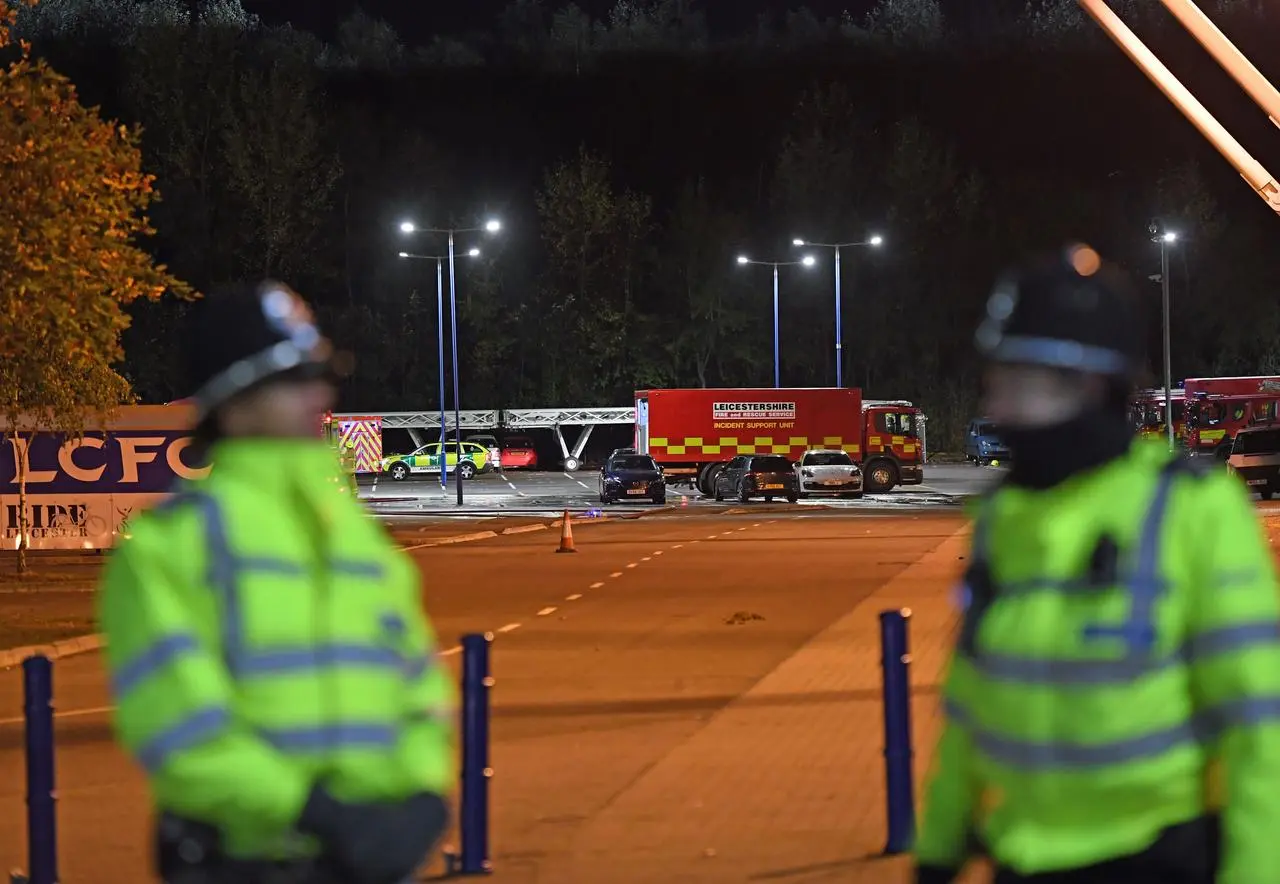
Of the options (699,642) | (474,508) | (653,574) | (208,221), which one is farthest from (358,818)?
(208,221)

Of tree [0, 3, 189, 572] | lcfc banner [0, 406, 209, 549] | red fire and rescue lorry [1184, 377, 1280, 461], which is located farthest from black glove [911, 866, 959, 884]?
red fire and rescue lorry [1184, 377, 1280, 461]

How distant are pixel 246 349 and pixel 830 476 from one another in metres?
49.1

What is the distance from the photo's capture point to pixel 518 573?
2628 centimetres

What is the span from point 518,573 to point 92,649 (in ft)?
29.4

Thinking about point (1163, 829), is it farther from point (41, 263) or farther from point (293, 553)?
point (41, 263)

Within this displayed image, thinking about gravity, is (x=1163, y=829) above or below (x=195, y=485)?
below

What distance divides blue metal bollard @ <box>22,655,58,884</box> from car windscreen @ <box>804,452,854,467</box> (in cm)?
4560

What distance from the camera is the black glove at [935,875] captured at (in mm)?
3633

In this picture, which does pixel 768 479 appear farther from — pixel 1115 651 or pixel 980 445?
pixel 1115 651

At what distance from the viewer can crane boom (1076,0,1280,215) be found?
82.4 ft

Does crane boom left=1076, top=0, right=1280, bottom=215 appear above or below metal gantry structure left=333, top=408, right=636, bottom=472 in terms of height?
above

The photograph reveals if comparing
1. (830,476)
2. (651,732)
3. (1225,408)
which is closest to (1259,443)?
(830,476)

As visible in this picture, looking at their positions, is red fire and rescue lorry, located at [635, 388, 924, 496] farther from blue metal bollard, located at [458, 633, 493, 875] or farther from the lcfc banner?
blue metal bollard, located at [458, 633, 493, 875]

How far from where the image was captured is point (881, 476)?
5784 centimetres
